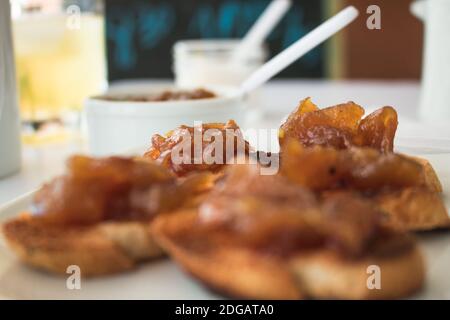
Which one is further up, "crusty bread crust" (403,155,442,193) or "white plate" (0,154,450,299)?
"crusty bread crust" (403,155,442,193)

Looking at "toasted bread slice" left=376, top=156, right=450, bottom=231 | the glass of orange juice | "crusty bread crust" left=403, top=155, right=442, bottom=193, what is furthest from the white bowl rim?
"toasted bread slice" left=376, top=156, right=450, bottom=231

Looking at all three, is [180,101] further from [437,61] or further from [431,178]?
[437,61]

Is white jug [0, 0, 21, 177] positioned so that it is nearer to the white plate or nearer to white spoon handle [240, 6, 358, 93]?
white spoon handle [240, 6, 358, 93]

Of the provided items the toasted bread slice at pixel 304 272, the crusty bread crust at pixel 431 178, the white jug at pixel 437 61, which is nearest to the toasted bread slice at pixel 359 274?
the toasted bread slice at pixel 304 272

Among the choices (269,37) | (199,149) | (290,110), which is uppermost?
(269,37)

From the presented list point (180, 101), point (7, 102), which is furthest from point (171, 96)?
point (7, 102)

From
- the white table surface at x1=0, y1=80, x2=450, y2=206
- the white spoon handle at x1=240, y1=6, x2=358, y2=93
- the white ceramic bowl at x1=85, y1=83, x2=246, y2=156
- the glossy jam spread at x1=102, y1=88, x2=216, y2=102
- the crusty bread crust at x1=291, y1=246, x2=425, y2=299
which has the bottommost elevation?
the white table surface at x1=0, y1=80, x2=450, y2=206

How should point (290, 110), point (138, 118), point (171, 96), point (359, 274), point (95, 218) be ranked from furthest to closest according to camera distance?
1. point (290, 110)
2. point (171, 96)
3. point (138, 118)
4. point (95, 218)
5. point (359, 274)

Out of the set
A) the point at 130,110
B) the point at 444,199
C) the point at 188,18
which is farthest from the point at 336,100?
the point at 188,18
